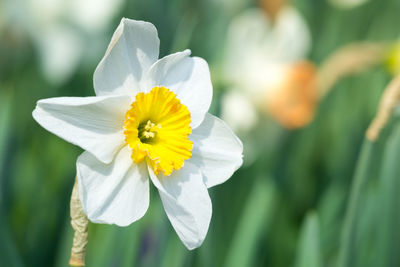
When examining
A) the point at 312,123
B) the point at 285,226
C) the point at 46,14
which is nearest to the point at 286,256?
the point at 285,226

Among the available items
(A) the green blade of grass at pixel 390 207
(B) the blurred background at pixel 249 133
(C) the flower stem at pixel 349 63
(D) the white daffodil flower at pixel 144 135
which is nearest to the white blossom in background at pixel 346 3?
(B) the blurred background at pixel 249 133

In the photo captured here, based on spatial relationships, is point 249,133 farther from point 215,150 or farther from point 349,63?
point 215,150

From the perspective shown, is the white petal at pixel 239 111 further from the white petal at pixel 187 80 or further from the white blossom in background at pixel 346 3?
the white petal at pixel 187 80

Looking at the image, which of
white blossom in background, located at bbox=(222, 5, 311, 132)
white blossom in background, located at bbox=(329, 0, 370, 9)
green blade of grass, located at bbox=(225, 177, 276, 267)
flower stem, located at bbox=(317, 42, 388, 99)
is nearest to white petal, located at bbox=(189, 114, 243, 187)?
green blade of grass, located at bbox=(225, 177, 276, 267)

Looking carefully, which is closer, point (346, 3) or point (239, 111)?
point (239, 111)

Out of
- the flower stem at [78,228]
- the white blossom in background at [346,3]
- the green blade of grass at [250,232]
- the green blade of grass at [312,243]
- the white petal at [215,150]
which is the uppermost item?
the white blossom in background at [346,3]

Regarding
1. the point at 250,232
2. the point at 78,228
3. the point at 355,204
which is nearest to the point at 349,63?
the point at 250,232

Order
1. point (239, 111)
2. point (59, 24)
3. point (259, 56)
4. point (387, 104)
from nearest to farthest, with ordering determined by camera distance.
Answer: point (387, 104) < point (239, 111) < point (259, 56) < point (59, 24)
